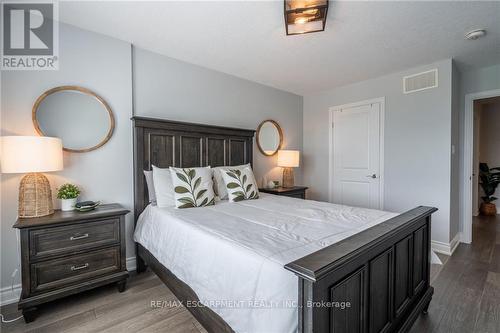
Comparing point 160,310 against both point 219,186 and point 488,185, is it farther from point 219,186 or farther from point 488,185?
point 488,185

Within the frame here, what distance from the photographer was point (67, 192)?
2129 millimetres

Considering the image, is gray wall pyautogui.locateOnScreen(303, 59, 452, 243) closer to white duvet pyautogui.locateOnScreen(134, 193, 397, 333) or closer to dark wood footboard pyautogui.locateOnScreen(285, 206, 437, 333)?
dark wood footboard pyautogui.locateOnScreen(285, 206, 437, 333)

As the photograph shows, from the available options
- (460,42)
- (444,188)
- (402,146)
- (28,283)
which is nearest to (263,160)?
(402,146)

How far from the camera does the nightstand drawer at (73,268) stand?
1.81 meters

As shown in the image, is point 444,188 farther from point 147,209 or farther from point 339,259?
point 147,209

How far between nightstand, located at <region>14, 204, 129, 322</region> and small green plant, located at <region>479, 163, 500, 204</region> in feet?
22.5

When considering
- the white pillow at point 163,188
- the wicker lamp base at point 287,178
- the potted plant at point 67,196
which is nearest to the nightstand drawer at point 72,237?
the potted plant at point 67,196

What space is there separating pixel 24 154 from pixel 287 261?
1.99 metres

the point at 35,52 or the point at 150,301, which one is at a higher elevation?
the point at 35,52

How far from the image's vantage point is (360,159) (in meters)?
Answer: 3.93

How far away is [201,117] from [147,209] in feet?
4.57

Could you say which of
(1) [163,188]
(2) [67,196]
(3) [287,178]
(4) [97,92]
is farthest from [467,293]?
(4) [97,92]

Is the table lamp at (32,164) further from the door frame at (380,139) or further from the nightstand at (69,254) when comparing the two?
the door frame at (380,139)

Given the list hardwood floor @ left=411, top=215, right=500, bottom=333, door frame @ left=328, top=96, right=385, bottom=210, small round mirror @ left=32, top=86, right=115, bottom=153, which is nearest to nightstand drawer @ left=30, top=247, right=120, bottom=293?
small round mirror @ left=32, top=86, right=115, bottom=153
